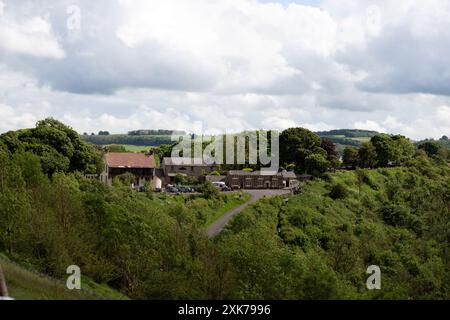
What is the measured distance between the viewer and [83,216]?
48562mm

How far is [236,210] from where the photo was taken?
74.2m

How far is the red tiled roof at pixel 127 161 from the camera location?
3853 inches

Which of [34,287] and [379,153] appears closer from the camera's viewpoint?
[34,287]

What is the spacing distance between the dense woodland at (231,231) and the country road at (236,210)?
1421mm

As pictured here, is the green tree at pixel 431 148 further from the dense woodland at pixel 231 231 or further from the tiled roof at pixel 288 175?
the tiled roof at pixel 288 175

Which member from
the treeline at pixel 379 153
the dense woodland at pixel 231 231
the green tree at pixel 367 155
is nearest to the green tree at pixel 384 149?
the treeline at pixel 379 153

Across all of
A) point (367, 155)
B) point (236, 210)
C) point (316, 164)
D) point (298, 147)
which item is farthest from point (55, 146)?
point (367, 155)

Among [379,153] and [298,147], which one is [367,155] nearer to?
[379,153]

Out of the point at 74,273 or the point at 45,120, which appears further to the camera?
the point at 45,120

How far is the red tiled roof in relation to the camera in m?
97.9

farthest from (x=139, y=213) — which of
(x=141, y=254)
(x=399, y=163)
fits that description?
(x=399, y=163)

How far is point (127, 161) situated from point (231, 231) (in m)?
44.0

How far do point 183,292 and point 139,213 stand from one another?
16392 mm
